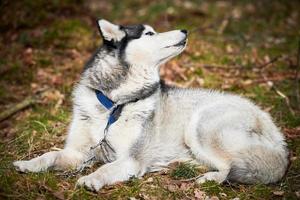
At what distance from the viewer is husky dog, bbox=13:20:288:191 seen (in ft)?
16.7

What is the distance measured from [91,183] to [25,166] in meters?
0.77

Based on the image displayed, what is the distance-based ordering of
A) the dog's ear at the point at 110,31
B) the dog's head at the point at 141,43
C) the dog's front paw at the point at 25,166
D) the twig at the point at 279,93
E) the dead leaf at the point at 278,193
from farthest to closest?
the twig at the point at 279,93, the dog's head at the point at 141,43, the dog's ear at the point at 110,31, the dead leaf at the point at 278,193, the dog's front paw at the point at 25,166

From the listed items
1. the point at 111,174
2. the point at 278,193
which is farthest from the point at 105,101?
the point at 278,193

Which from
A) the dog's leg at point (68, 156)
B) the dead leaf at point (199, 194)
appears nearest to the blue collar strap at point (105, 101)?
the dog's leg at point (68, 156)

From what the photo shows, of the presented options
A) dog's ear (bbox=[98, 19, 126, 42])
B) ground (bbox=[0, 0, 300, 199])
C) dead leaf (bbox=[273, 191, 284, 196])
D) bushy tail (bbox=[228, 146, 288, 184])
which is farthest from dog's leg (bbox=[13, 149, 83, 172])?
dead leaf (bbox=[273, 191, 284, 196])

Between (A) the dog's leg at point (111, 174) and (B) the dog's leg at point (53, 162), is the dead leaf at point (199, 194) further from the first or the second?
(B) the dog's leg at point (53, 162)

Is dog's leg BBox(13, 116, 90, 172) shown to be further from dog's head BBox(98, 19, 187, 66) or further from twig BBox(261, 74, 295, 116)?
twig BBox(261, 74, 295, 116)

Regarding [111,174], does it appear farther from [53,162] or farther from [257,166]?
[257,166]

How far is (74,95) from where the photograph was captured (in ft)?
18.1

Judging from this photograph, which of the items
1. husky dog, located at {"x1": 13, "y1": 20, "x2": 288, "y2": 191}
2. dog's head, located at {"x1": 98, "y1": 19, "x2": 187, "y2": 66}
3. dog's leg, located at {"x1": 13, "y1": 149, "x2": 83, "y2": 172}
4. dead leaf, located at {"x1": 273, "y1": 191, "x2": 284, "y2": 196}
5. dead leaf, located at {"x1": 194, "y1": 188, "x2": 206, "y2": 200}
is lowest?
dead leaf, located at {"x1": 194, "y1": 188, "x2": 206, "y2": 200}

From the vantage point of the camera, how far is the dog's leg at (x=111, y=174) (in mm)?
4661

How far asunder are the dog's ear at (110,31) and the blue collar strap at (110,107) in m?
0.61

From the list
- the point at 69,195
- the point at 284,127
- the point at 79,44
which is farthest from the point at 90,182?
the point at 79,44

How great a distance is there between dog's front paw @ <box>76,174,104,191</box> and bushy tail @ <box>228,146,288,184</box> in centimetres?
141
